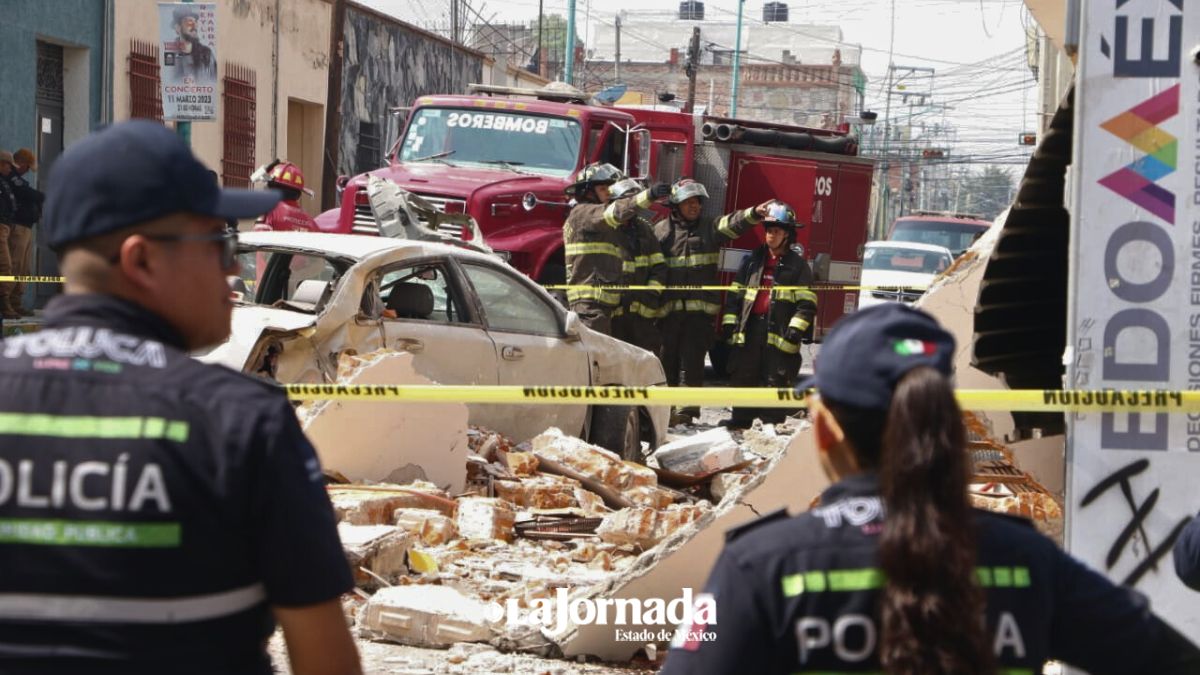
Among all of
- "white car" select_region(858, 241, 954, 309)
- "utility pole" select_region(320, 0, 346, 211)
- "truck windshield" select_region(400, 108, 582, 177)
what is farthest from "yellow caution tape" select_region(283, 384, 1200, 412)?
"white car" select_region(858, 241, 954, 309)

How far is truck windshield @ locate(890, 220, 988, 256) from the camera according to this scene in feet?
88.6

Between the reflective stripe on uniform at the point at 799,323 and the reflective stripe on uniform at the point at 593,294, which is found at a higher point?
the reflective stripe on uniform at the point at 593,294

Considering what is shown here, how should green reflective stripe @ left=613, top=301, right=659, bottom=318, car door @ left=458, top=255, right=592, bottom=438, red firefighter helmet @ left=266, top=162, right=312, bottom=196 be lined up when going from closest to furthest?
1. car door @ left=458, top=255, right=592, bottom=438
2. red firefighter helmet @ left=266, top=162, right=312, bottom=196
3. green reflective stripe @ left=613, top=301, right=659, bottom=318

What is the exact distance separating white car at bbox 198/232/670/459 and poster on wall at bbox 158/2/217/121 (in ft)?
6.44

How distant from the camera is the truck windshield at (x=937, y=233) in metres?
27.0

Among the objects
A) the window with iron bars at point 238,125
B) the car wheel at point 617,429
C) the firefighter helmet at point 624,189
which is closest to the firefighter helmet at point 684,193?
the firefighter helmet at point 624,189

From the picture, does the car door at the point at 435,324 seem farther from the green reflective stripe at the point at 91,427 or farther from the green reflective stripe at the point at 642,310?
the green reflective stripe at the point at 91,427

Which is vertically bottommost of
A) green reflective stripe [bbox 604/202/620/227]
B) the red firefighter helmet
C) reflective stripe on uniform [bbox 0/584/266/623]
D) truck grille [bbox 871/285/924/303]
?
truck grille [bbox 871/285/924/303]

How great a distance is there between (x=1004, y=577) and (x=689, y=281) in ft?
36.2

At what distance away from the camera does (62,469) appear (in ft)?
6.30

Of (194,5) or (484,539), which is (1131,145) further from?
(194,5)

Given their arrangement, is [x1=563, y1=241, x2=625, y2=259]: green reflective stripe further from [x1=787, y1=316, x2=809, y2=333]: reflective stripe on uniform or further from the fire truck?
[x1=787, y1=316, x2=809, y2=333]: reflective stripe on uniform

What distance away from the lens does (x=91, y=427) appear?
6.30ft

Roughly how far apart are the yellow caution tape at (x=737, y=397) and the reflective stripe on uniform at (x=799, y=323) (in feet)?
20.9
